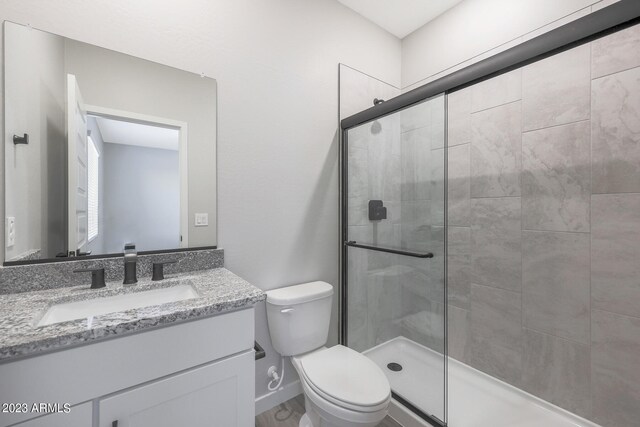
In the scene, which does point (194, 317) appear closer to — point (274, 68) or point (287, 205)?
point (287, 205)

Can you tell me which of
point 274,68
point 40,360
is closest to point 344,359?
point 40,360

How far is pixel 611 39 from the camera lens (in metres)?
1.32

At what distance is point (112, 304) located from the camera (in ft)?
3.52

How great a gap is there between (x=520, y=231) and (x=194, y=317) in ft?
5.84

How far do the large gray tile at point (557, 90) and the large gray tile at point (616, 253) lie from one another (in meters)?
0.46

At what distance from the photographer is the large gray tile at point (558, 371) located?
1.42 m

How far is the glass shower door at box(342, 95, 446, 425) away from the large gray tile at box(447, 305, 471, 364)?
48 centimetres

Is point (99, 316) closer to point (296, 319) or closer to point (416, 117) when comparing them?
point (296, 319)

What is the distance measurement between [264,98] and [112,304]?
1237 millimetres

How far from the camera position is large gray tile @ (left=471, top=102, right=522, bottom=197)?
166cm

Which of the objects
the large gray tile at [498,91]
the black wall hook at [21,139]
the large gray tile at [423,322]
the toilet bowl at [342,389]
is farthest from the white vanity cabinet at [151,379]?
the large gray tile at [498,91]

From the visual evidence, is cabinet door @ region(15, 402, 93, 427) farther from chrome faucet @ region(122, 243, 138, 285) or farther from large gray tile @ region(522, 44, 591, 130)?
large gray tile @ region(522, 44, 591, 130)

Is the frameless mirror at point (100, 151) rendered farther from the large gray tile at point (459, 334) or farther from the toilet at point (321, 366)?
the large gray tile at point (459, 334)

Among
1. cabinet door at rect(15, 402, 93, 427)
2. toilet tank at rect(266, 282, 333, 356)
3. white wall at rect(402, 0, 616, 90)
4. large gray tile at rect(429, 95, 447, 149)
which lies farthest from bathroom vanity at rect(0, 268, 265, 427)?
white wall at rect(402, 0, 616, 90)
